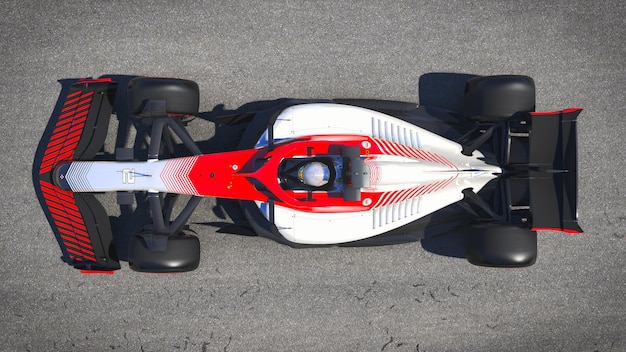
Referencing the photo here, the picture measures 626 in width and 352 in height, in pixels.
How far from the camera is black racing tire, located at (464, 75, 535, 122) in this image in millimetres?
2697

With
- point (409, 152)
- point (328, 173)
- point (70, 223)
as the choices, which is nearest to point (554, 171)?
point (409, 152)

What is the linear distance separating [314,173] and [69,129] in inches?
78.5

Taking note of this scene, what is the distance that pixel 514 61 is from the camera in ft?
10.6

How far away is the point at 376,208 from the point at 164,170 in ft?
5.26

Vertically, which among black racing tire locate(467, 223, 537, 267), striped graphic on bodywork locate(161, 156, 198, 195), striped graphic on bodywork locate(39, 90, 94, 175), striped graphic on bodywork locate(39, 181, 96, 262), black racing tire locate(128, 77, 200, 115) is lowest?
black racing tire locate(467, 223, 537, 267)

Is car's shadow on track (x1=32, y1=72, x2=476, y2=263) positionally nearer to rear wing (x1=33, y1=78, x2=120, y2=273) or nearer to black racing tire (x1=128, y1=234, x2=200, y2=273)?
rear wing (x1=33, y1=78, x2=120, y2=273)

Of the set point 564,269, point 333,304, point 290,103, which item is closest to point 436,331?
point 333,304

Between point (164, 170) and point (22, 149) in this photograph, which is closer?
point (164, 170)

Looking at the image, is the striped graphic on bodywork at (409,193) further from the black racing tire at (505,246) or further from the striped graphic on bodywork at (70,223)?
the striped graphic on bodywork at (70,223)

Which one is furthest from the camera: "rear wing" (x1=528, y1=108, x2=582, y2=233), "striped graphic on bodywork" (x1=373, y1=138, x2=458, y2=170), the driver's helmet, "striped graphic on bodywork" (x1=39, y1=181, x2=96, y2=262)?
"striped graphic on bodywork" (x1=39, y1=181, x2=96, y2=262)

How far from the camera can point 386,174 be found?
2.57 m

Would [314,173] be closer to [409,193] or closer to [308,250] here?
[409,193]

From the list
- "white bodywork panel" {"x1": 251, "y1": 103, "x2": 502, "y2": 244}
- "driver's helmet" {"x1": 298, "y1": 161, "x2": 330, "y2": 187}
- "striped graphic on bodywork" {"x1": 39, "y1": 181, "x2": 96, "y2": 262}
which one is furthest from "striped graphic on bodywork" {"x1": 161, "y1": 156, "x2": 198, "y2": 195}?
"driver's helmet" {"x1": 298, "y1": 161, "x2": 330, "y2": 187}

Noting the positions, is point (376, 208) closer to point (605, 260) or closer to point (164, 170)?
point (164, 170)
